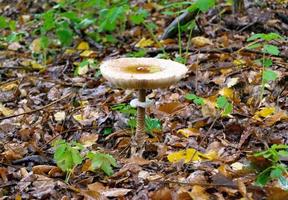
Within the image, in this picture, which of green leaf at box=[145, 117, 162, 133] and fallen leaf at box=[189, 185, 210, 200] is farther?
green leaf at box=[145, 117, 162, 133]

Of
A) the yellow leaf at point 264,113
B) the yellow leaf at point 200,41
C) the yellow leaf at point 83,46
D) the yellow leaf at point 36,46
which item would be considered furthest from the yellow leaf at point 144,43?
the yellow leaf at point 264,113

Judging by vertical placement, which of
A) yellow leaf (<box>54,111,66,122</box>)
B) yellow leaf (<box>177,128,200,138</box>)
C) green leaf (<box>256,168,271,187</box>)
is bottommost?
yellow leaf (<box>54,111,66,122</box>)

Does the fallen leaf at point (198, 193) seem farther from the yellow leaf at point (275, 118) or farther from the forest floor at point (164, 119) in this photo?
the yellow leaf at point (275, 118)

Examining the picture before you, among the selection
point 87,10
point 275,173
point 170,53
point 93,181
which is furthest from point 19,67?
point 275,173

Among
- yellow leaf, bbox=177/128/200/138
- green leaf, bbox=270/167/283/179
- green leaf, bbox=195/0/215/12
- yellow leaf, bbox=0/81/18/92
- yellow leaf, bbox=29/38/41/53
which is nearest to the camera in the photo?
green leaf, bbox=270/167/283/179

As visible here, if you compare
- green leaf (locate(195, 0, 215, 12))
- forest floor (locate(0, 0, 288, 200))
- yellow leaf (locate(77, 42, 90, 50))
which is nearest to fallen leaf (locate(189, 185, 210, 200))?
forest floor (locate(0, 0, 288, 200))

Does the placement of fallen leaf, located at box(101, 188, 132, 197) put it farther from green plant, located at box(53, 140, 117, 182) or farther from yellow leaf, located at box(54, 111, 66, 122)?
yellow leaf, located at box(54, 111, 66, 122)

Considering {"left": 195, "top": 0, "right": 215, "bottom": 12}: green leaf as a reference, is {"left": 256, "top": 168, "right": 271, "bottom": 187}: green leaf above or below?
below
